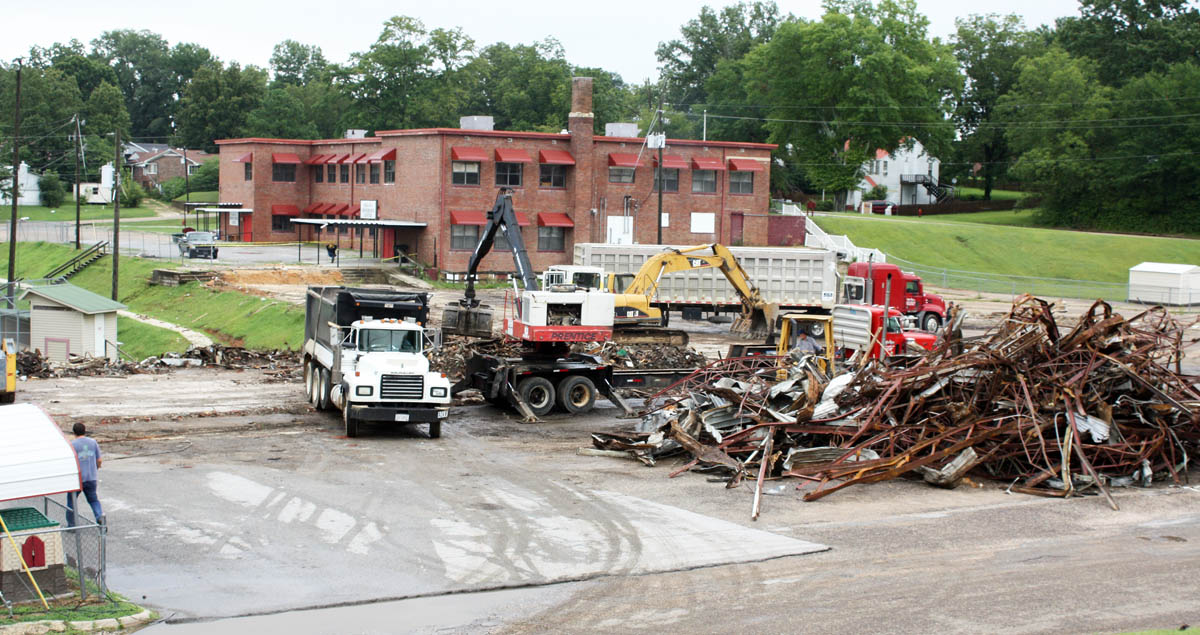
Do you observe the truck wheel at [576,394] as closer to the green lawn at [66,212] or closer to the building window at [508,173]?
the building window at [508,173]

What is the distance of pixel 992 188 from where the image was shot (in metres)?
119

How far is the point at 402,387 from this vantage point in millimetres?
22766

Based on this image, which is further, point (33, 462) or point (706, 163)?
point (706, 163)

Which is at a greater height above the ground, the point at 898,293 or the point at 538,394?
the point at 898,293

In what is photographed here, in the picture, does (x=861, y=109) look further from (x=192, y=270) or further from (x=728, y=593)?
(x=728, y=593)

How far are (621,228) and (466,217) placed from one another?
831 centimetres

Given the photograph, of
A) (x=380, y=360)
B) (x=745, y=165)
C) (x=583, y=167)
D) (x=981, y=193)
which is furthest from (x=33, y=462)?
(x=981, y=193)

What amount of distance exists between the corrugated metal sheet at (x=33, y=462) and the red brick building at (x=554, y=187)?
1828 inches

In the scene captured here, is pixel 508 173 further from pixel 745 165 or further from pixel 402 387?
pixel 402 387

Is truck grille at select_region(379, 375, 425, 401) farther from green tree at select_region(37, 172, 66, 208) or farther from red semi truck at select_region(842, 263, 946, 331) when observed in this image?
green tree at select_region(37, 172, 66, 208)

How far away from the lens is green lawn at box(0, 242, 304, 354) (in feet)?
142

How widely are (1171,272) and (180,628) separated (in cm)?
5526

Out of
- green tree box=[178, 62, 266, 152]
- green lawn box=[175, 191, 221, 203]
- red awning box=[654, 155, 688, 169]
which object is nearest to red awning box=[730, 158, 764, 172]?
red awning box=[654, 155, 688, 169]

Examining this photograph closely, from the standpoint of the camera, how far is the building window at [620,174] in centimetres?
6300
